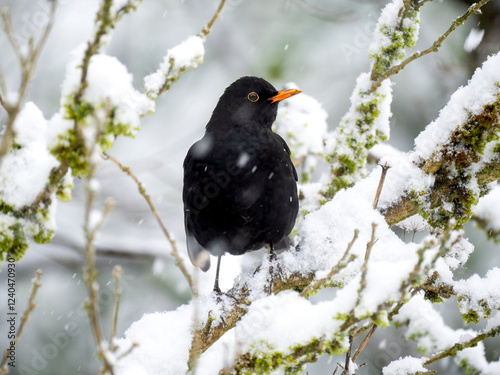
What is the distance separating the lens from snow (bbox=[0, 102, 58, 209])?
5.34 feet

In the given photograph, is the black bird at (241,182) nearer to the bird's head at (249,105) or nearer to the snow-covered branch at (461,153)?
the bird's head at (249,105)

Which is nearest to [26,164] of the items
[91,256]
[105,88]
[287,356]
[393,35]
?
[105,88]

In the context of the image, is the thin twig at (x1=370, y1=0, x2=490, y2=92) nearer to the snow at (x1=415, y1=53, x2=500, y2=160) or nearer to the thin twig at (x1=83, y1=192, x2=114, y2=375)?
the snow at (x1=415, y1=53, x2=500, y2=160)

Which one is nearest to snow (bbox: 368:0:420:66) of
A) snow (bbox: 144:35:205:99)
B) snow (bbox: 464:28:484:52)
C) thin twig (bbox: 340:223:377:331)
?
snow (bbox: 144:35:205:99)

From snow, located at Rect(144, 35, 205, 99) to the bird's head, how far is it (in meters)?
1.54

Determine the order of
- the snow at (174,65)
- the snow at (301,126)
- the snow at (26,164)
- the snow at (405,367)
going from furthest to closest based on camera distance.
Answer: the snow at (301,126) < the snow at (405,367) < the snow at (174,65) < the snow at (26,164)

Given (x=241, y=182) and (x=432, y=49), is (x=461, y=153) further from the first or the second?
(x=241, y=182)

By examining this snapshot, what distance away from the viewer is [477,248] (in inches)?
229

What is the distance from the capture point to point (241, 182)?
3.12m

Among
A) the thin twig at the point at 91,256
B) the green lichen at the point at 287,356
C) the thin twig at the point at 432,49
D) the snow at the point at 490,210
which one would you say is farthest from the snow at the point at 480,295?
the thin twig at the point at 91,256

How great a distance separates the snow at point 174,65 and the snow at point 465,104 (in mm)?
1274

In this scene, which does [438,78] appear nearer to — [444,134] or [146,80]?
[444,134]

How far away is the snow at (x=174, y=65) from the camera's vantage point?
1741 mm

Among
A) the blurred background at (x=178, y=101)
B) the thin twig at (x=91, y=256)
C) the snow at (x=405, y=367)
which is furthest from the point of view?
the blurred background at (x=178, y=101)
